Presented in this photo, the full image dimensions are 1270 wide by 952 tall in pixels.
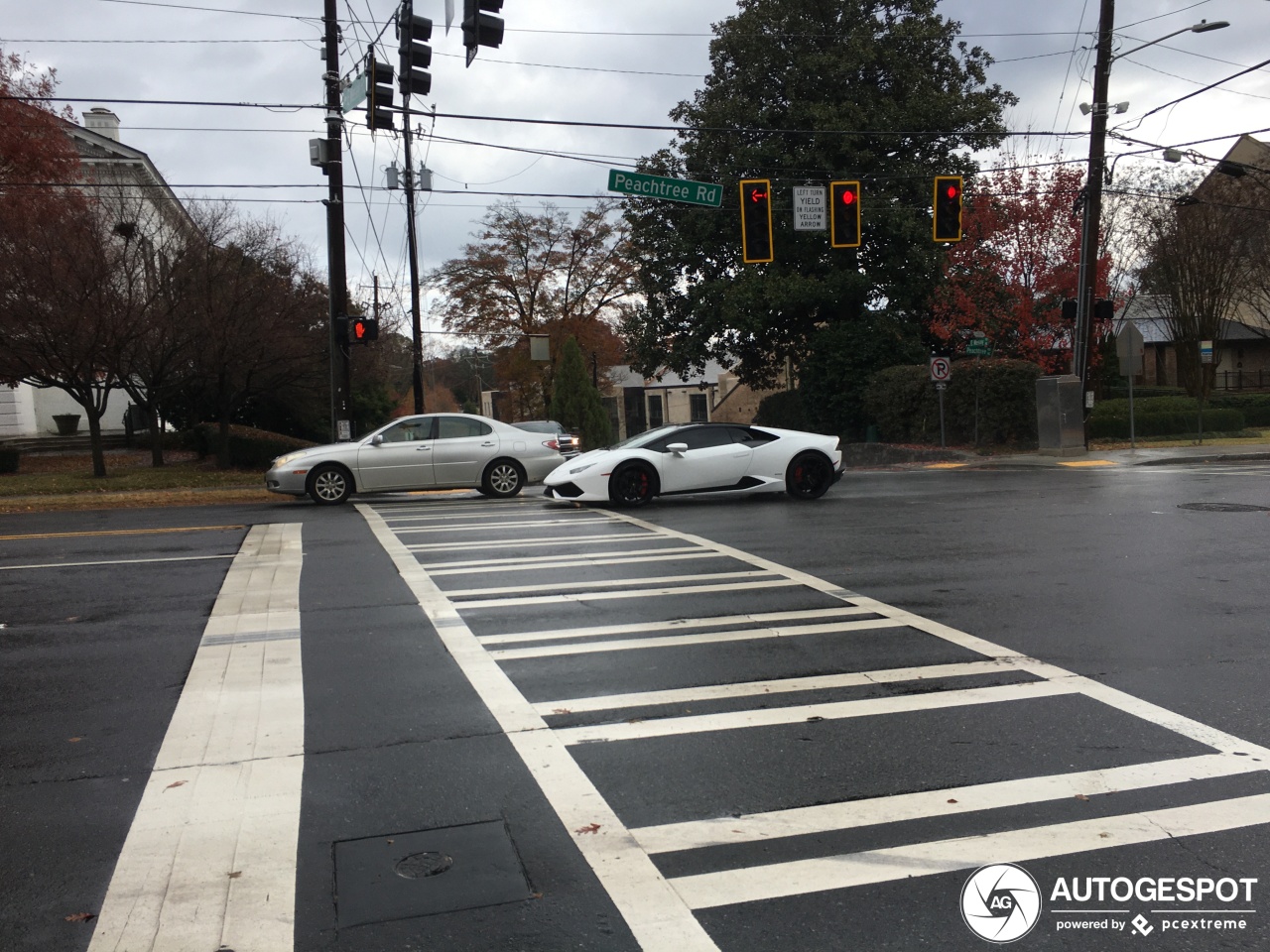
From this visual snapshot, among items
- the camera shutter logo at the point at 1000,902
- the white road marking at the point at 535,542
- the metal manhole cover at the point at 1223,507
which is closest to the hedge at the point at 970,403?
the metal manhole cover at the point at 1223,507

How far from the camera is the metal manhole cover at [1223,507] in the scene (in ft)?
42.9

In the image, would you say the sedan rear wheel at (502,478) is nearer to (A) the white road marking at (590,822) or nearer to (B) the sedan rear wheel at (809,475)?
(B) the sedan rear wheel at (809,475)

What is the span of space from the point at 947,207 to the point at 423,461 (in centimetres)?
1075

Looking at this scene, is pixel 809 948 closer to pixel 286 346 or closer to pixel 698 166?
pixel 286 346

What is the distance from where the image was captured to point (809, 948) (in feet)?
10.6

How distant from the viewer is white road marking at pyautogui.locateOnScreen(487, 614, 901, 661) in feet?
22.5

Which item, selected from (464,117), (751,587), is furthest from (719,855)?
(464,117)

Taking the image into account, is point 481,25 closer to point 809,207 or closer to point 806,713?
point 806,713

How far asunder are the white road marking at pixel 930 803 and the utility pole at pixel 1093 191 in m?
A: 22.0

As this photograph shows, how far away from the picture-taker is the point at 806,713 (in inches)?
217

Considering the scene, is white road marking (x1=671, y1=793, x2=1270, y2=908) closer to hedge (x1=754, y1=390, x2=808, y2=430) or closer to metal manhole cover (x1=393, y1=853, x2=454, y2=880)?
metal manhole cover (x1=393, y1=853, x2=454, y2=880)

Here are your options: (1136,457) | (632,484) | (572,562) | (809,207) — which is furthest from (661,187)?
(572,562)

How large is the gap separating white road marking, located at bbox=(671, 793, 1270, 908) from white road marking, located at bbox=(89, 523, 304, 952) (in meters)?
1.45

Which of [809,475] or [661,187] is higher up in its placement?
[661,187]
